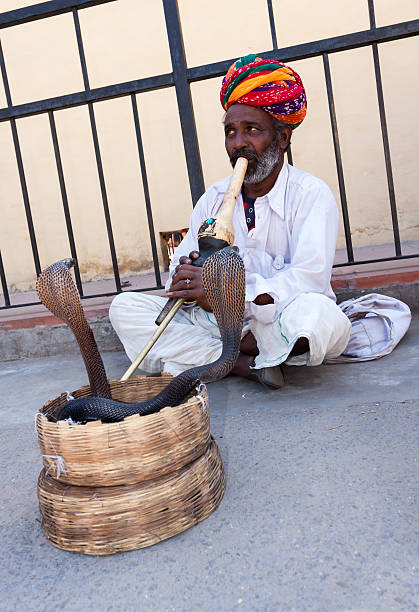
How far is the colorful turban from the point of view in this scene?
2.33 m

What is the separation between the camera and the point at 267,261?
95.7 inches

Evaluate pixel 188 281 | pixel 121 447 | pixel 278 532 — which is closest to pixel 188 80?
pixel 188 281

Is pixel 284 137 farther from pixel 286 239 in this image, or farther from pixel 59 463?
pixel 59 463

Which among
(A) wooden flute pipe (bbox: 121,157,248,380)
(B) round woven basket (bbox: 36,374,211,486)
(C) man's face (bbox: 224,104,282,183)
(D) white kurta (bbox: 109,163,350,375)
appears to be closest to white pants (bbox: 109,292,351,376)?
(D) white kurta (bbox: 109,163,350,375)

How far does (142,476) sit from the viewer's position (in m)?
1.28

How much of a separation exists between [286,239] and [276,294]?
375 millimetres

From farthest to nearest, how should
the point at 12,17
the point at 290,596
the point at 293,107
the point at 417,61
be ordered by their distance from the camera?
the point at 417,61
the point at 12,17
the point at 293,107
the point at 290,596

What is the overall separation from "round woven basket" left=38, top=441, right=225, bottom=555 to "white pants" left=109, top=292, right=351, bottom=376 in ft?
2.78

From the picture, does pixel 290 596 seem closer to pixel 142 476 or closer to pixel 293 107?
pixel 142 476

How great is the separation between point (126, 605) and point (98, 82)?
5.44m

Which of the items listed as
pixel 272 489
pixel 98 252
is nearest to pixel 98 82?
pixel 98 252

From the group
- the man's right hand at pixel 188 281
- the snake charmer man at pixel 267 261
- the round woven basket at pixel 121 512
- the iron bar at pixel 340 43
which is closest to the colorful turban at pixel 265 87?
the snake charmer man at pixel 267 261

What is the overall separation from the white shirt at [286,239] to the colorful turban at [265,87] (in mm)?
249

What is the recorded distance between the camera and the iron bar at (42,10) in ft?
9.99
